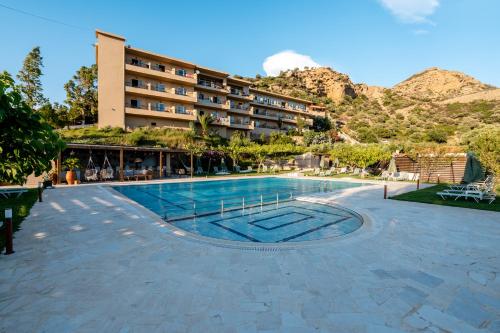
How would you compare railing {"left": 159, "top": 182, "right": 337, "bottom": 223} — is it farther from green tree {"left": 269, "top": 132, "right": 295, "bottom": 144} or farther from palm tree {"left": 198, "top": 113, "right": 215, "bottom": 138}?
green tree {"left": 269, "top": 132, "right": 295, "bottom": 144}

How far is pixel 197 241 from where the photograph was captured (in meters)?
5.22

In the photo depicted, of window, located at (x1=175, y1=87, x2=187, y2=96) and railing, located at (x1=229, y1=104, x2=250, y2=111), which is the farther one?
railing, located at (x1=229, y1=104, x2=250, y2=111)

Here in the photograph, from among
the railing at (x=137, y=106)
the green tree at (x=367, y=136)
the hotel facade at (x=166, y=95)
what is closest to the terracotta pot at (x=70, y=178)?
the hotel facade at (x=166, y=95)

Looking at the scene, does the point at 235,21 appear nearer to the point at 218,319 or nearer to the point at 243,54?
the point at 243,54

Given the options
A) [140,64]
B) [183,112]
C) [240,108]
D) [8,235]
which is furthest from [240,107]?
[8,235]

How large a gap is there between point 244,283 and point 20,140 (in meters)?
3.55

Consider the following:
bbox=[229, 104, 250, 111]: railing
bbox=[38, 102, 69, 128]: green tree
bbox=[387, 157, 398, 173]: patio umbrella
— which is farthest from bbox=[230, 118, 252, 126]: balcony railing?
bbox=[387, 157, 398, 173]: patio umbrella

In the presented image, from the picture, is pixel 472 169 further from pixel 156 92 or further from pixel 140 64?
pixel 140 64

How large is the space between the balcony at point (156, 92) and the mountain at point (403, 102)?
33.5m

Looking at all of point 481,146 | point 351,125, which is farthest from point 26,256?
point 351,125

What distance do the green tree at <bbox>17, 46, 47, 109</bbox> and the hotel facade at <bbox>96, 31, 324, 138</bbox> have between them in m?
13.4

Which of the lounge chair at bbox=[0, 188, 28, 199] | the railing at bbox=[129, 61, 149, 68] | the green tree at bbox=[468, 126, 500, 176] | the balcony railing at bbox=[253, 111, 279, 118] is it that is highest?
the railing at bbox=[129, 61, 149, 68]

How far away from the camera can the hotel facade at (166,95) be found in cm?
2745

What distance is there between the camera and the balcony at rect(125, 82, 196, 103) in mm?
28402
